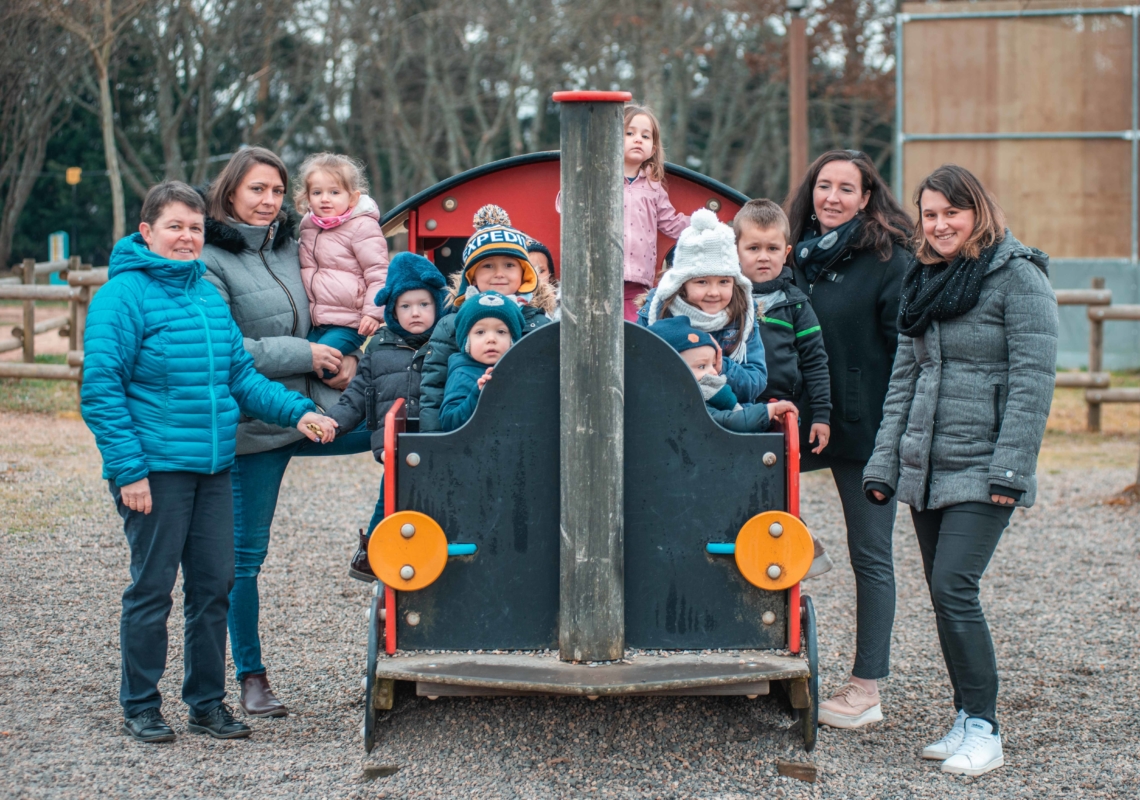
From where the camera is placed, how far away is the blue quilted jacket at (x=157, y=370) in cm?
362

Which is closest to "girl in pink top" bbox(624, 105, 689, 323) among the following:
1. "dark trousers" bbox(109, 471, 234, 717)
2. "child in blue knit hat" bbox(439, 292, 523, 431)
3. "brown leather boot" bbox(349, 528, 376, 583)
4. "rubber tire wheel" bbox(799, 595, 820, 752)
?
"child in blue knit hat" bbox(439, 292, 523, 431)

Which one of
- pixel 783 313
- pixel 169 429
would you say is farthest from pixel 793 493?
pixel 169 429

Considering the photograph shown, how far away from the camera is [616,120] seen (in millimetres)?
3217

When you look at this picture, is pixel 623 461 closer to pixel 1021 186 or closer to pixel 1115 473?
pixel 1115 473

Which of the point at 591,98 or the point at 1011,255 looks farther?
the point at 1011,255

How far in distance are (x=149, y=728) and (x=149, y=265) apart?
57.9 inches

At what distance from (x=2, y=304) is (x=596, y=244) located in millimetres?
15313

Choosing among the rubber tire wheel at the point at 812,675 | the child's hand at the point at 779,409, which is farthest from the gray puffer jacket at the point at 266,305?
the rubber tire wheel at the point at 812,675

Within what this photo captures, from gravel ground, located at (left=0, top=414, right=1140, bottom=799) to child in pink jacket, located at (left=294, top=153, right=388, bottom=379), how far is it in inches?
54.2

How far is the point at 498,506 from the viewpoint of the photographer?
3391 millimetres

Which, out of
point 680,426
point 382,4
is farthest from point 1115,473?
point 382,4

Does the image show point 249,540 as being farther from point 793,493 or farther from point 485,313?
point 793,493

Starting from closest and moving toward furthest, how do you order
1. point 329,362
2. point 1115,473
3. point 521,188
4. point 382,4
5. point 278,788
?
point 278,788
point 329,362
point 521,188
point 1115,473
point 382,4

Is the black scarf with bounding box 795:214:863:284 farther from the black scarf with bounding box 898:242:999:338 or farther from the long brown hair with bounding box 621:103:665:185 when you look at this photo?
the long brown hair with bounding box 621:103:665:185
